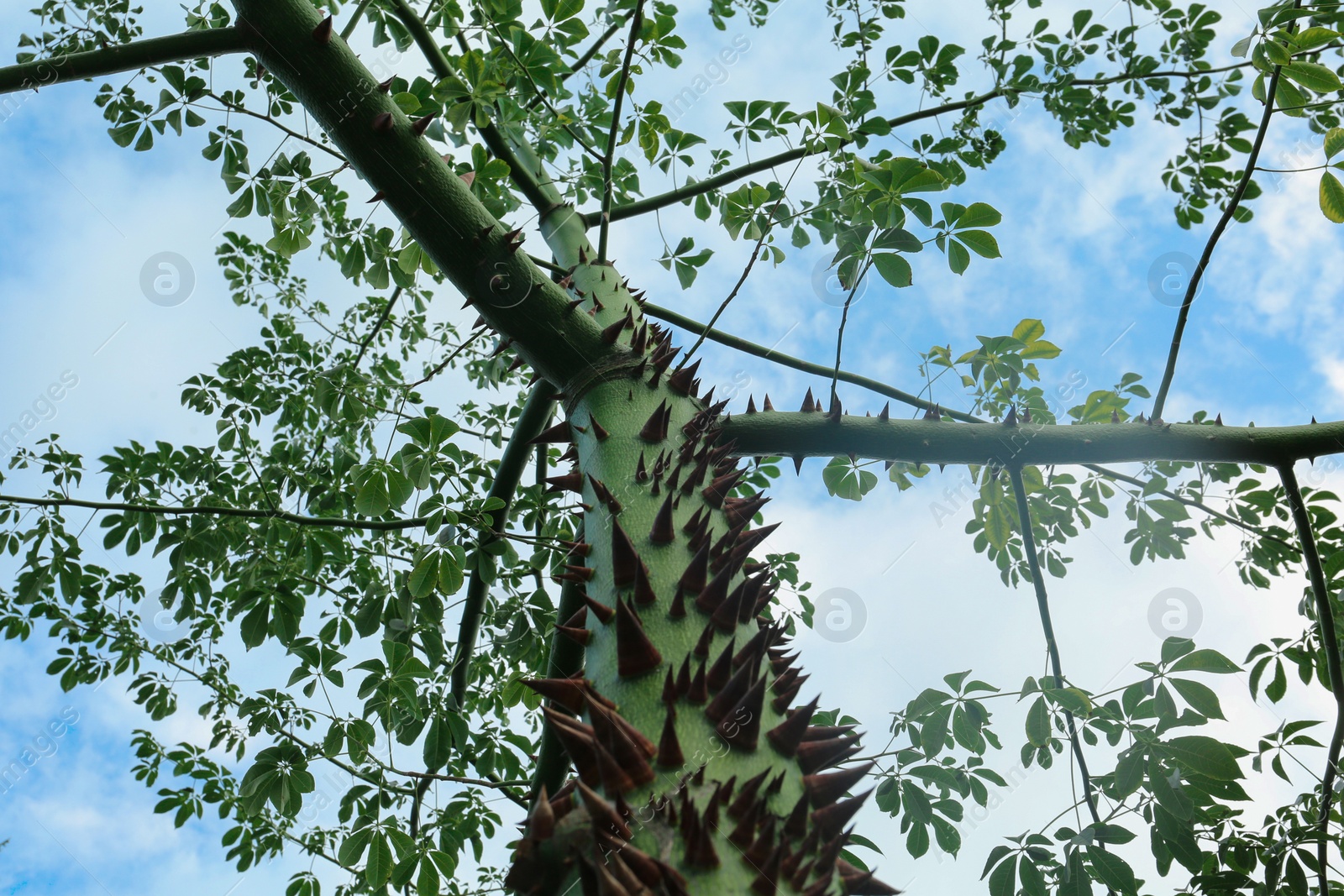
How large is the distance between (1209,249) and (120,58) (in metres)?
3.76

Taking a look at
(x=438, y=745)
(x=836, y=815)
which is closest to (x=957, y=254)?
(x=836, y=815)

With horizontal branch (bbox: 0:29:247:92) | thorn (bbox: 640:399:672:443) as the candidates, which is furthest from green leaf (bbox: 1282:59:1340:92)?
horizontal branch (bbox: 0:29:247:92)

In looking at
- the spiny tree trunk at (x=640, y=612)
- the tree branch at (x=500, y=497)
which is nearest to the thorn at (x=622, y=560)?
the spiny tree trunk at (x=640, y=612)

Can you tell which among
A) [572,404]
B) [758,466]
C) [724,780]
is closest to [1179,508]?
[758,466]

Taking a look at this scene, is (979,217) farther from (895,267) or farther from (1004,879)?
(1004,879)

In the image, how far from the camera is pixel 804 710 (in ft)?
4.51

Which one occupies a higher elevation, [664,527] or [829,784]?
[664,527]

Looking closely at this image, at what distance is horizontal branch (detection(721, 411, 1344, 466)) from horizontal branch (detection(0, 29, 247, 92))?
2010 mm

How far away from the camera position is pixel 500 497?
3.38 metres

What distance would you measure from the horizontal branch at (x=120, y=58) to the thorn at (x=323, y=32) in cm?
25

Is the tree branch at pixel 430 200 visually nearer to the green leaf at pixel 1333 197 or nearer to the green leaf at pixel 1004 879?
the green leaf at pixel 1004 879

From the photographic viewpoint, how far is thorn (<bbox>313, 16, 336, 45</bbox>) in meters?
2.19

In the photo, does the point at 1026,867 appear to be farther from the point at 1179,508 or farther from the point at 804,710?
the point at 1179,508

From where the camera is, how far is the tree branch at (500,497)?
3171mm
